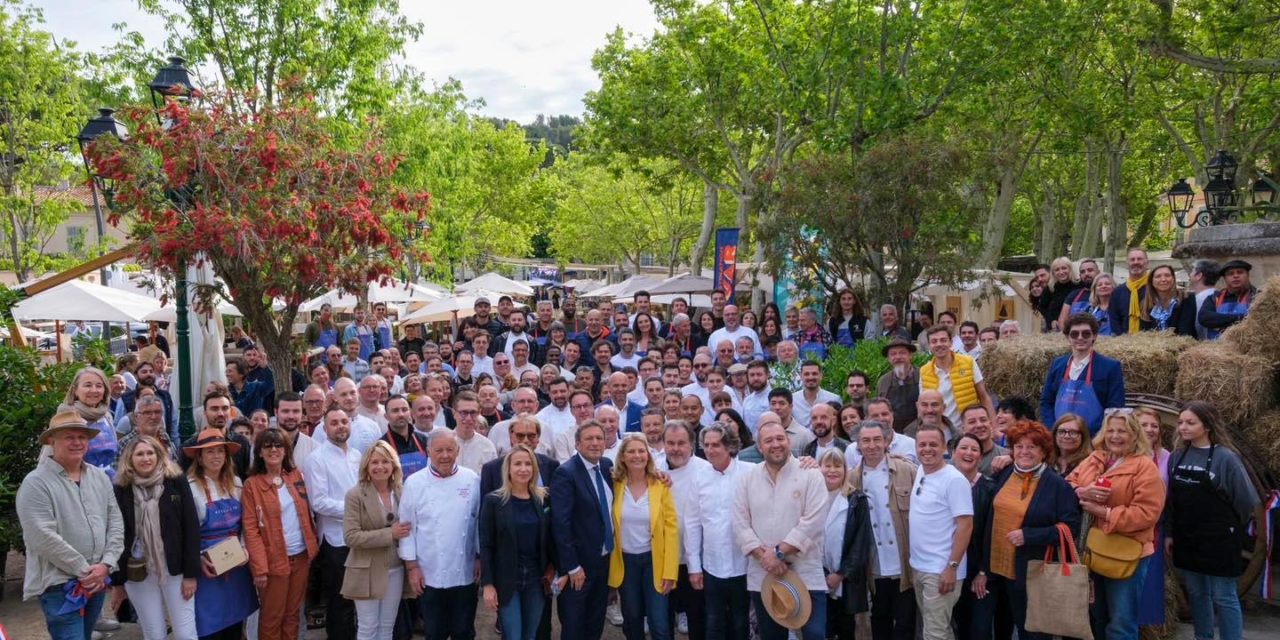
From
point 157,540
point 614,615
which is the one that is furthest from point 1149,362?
point 157,540

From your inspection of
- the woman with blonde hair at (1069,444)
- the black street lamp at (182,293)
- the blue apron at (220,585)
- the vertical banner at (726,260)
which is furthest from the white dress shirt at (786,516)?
the vertical banner at (726,260)

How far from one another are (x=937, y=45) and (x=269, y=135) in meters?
11.4

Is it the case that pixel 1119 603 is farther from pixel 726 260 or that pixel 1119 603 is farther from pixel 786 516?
pixel 726 260

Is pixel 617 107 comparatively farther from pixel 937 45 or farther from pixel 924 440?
pixel 924 440

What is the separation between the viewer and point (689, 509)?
6.49 metres

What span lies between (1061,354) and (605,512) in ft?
14.9

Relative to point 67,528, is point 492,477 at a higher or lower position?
higher

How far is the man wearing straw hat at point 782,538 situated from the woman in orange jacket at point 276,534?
299 cm

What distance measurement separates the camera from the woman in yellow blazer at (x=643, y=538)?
6418 millimetres

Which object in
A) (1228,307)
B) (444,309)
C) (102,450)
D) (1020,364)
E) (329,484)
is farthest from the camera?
(444,309)

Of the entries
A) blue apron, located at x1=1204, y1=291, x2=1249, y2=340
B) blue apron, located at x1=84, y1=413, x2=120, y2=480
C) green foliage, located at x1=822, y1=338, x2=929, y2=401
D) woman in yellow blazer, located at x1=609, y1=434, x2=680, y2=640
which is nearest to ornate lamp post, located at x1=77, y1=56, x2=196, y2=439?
blue apron, located at x1=84, y1=413, x2=120, y2=480

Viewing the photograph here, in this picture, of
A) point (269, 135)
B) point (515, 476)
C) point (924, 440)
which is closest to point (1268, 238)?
point (924, 440)

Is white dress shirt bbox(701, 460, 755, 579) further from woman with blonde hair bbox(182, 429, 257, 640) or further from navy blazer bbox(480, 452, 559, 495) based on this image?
woman with blonde hair bbox(182, 429, 257, 640)

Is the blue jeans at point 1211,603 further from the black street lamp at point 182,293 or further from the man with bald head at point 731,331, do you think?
the black street lamp at point 182,293
